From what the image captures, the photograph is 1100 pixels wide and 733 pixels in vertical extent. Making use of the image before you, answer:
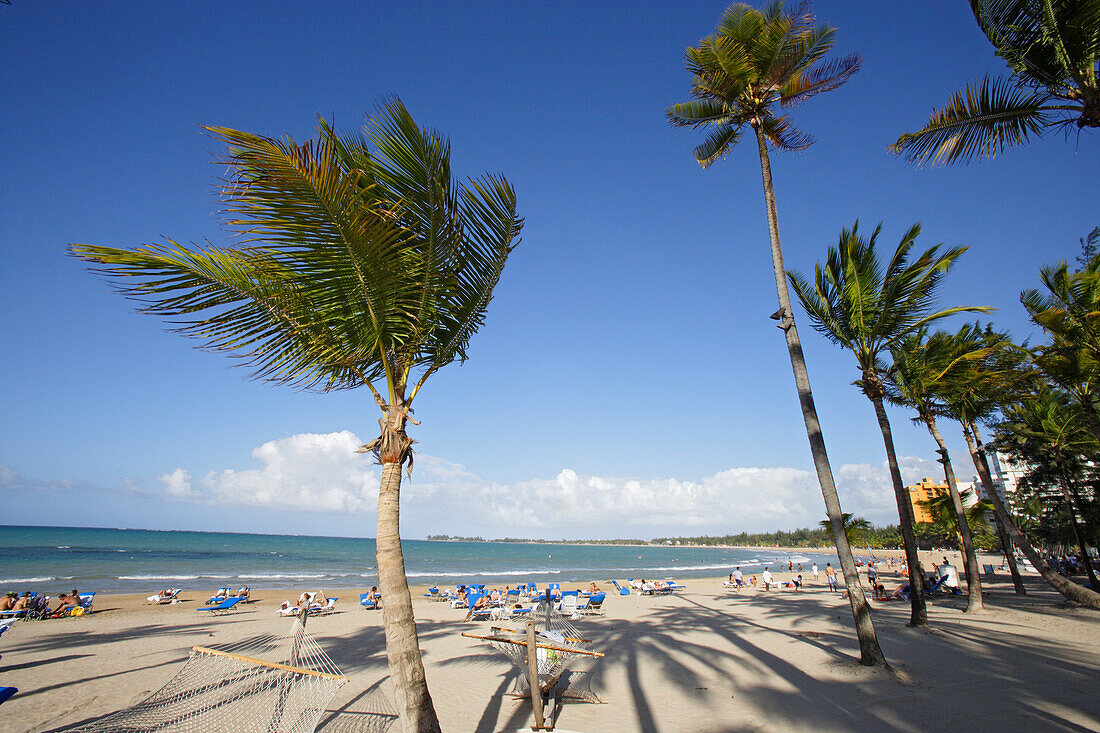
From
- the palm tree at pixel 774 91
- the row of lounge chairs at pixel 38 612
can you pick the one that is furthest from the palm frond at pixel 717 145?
the row of lounge chairs at pixel 38 612

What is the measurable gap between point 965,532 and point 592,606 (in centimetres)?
1094

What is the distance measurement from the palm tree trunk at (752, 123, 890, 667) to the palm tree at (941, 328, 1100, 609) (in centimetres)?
519

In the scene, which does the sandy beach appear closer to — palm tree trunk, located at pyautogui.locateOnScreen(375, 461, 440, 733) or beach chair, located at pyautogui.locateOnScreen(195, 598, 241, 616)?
beach chair, located at pyautogui.locateOnScreen(195, 598, 241, 616)

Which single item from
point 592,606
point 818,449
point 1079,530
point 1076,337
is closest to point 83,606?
point 592,606

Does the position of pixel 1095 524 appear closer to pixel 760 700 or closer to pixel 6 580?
pixel 760 700

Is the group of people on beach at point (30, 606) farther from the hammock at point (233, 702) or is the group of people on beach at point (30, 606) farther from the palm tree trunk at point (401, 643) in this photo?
the palm tree trunk at point (401, 643)

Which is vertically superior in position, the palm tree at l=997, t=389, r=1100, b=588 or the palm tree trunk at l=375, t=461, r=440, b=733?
the palm tree at l=997, t=389, r=1100, b=588

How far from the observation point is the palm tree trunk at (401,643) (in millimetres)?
3318

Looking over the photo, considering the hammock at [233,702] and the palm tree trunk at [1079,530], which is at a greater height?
the palm tree trunk at [1079,530]

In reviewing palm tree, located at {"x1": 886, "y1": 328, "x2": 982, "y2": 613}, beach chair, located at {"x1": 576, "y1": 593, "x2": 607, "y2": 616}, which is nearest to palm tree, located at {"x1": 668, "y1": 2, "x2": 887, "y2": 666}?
palm tree, located at {"x1": 886, "y1": 328, "x2": 982, "y2": 613}

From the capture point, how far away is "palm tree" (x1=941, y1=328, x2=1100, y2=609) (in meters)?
10.8

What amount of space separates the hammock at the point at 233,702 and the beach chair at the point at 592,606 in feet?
39.7

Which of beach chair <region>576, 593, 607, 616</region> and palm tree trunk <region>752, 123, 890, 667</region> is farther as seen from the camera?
beach chair <region>576, 593, 607, 616</region>

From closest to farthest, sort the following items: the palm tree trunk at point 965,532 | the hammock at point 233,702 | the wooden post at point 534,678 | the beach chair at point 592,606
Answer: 1. the hammock at point 233,702
2. the wooden post at point 534,678
3. the palm tree trunk at point 965,532
4. the beach chair at point 592,606
